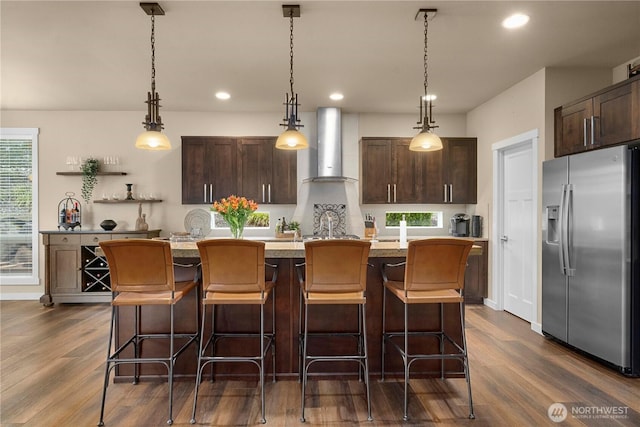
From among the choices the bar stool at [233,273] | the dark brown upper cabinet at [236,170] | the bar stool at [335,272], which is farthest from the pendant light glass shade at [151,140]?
the dark brown upper cabinet at [236,170]

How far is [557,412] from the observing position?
2510 millimetres

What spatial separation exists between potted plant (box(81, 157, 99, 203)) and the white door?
582cm

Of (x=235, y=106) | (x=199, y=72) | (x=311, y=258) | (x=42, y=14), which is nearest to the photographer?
(x=311, y=258)

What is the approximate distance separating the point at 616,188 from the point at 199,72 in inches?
163

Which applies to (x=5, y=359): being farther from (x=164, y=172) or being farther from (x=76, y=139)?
(x=76, y=139)

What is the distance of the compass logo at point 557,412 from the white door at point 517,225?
1.86m

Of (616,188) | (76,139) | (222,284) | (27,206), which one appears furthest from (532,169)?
(27,206)

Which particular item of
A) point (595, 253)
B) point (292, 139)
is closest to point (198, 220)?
point (292, 139)

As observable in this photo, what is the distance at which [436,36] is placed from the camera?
3420mm

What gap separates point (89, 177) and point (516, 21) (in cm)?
590

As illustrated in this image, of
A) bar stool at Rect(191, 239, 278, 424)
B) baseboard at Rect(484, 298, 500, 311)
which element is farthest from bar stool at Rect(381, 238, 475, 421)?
baseboard at Rect(484, 298, 500, 311)

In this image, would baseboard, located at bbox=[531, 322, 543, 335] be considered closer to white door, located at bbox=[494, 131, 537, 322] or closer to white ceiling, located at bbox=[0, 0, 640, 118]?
white door, located at bbox=[494, 131, 537, 322]

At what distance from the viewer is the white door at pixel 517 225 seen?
14.6ft

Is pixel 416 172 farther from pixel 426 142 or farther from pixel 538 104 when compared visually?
pixel 426 142
